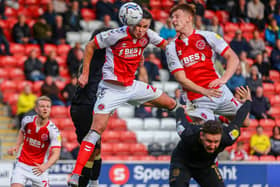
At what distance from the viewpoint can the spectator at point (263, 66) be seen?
67.8ft

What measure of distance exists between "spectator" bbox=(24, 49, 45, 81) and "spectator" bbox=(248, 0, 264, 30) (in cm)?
828

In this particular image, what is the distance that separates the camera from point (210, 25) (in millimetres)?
21094

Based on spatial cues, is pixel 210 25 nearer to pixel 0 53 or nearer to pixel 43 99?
pixel 0 53

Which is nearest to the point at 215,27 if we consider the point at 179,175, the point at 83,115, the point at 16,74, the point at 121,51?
the point at 16,74

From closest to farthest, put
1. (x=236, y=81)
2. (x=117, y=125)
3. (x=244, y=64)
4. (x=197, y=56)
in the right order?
(x=197, y=56) < (x=117, y=125) < (x=236, y=81) < (x=244, y=64)

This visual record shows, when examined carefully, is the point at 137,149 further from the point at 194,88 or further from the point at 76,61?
the point at 194,88

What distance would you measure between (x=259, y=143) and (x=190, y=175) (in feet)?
30.3

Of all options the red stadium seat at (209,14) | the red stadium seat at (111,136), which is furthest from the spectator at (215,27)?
the red stadium seat at (111,136)

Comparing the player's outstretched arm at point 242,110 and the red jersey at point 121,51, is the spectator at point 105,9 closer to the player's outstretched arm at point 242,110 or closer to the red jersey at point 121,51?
the red jersey at point 121,51

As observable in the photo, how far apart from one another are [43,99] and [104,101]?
134 centimetres

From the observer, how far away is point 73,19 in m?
19.4

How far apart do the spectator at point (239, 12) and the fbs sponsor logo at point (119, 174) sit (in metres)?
9.42

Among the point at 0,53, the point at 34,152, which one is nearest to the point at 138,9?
the point at 34,152

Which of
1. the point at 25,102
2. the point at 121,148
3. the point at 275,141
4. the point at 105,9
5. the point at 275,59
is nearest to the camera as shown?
the point at 25,102
